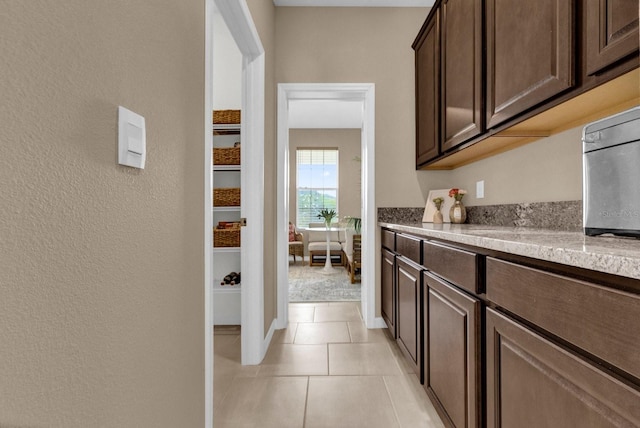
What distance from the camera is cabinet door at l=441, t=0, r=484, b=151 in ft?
6.06

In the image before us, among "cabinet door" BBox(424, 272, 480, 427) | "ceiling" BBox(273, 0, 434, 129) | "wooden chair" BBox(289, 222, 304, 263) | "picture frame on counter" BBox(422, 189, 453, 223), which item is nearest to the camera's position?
"cabinet door" BBox(424, 272, 480, 427)

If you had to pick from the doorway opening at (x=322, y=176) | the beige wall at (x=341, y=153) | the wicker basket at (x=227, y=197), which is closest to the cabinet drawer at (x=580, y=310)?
the wicker basket at (x=227, y=197)

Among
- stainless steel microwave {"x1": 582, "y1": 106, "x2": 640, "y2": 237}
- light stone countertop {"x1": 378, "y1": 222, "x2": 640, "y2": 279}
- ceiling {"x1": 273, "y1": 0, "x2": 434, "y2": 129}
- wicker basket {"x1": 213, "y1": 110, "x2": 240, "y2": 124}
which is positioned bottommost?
light stone countertop {"x1": 378, "y1": 222, "x2": 640, "y2": 279}

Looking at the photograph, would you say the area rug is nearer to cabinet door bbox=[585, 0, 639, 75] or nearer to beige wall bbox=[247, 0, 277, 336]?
beige wall bbox=[247, 0, 277, 336]

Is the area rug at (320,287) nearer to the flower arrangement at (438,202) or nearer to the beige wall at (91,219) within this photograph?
the flower arrangement at (438,202)

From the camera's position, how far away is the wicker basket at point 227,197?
2887 millimetres

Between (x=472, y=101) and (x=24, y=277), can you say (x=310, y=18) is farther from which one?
(x=24, y=277)

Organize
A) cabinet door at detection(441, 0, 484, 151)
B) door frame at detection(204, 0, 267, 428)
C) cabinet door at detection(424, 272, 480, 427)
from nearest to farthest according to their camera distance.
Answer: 1. cabinet door at detection(424, 272, 480, 427)
2. cabinet door at detection(441, 0, 484, 151)
3. door frame at detection(204, 0, 267, 428)

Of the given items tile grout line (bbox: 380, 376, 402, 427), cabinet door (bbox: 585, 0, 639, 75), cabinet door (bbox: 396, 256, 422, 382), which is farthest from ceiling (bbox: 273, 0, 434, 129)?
cabinet door (bbox: 585, 0, 639, 75)

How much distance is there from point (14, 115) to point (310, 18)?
309 cm

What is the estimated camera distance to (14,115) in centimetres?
48

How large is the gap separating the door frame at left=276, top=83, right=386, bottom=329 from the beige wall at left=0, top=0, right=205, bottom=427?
75.8 inches

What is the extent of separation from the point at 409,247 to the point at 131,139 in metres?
1.67

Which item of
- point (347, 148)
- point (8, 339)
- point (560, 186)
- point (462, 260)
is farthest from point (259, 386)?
point (347, 148)
